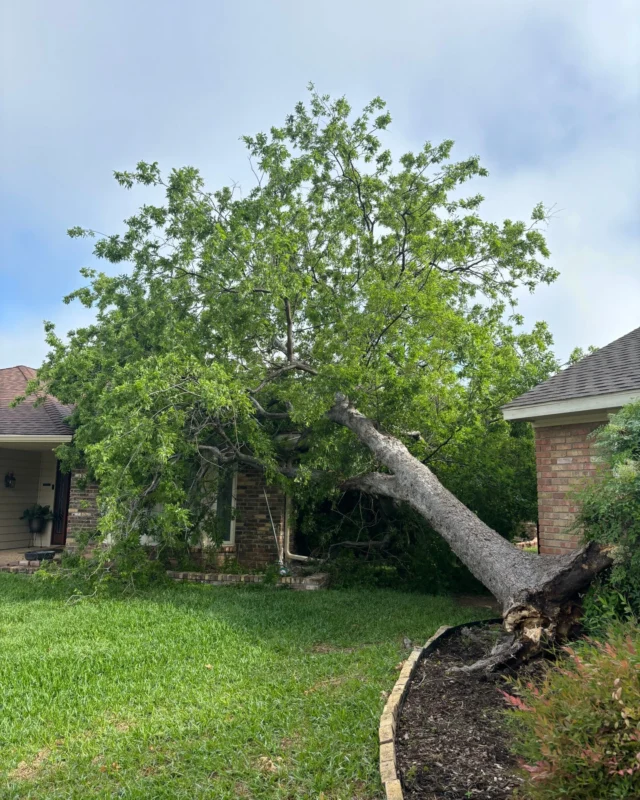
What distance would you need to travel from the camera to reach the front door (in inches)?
578

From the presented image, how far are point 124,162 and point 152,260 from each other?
77.4 inches

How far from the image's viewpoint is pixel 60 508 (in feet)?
48.5

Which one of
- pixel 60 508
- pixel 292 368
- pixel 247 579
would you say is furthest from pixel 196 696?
pixel 60 508

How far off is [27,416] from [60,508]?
2.77 metres

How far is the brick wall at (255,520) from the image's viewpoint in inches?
458

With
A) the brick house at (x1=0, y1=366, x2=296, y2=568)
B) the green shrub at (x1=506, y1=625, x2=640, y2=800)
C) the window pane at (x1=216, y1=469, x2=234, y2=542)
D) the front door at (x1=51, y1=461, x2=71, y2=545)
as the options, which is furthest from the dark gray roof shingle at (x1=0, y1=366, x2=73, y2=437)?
the green shrub at (x1=506, y1=625, x2=640, y2=800)

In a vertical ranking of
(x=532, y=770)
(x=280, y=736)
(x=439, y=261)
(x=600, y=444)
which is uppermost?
(x=439, y=261)

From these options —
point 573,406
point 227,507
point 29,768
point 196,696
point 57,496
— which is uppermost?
point 573,406

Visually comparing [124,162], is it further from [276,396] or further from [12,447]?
[12,447]

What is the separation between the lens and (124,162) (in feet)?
37.8

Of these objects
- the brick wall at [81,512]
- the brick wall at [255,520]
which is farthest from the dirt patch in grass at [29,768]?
the brick wall at [81,512]

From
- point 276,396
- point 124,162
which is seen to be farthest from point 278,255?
point 124,162

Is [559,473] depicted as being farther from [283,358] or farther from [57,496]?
[57,496]

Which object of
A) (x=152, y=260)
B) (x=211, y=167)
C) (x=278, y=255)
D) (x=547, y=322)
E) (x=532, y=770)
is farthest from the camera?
(x=547, y=322)
